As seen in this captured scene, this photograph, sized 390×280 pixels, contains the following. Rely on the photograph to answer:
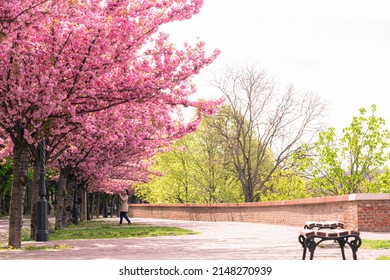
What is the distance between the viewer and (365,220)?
65.4ft

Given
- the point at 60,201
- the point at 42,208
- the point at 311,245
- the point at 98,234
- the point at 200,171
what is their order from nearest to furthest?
the point at 311,245 < the point at 42,208 < the point at 98,234 < the point at 60,201 < the point at 200,171

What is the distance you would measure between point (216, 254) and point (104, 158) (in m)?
19.1

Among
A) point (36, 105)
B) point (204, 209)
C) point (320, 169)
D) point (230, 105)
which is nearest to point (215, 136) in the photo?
point (230, 105)

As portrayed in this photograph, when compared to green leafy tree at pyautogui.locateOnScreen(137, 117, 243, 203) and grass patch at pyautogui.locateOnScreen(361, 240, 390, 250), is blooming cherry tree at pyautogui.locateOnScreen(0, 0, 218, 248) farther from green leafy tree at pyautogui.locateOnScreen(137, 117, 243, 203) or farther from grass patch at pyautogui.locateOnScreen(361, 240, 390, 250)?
green leafy tree at pyautogui.locateOnScreen(137, 117, 243, 203)

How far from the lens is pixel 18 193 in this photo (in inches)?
659

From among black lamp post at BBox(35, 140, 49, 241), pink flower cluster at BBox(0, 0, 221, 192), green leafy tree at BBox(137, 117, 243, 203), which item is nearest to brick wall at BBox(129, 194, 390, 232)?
green leafy tree at BBox(137, 117, 243, 203)

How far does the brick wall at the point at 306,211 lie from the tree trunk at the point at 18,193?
10145 mm

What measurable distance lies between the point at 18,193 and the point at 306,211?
13.4m

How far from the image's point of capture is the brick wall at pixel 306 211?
65.4 ft

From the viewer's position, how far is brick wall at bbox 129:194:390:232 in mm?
19938

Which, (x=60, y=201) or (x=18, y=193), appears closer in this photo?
(x=18, y=193)

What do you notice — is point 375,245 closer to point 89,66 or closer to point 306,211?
point 89,66

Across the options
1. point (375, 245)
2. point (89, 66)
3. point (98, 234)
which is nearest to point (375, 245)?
point (375, 245)
